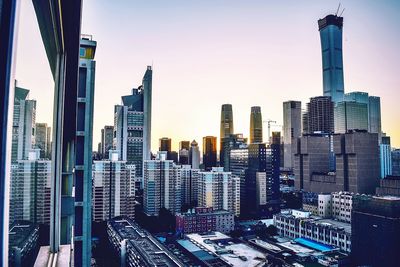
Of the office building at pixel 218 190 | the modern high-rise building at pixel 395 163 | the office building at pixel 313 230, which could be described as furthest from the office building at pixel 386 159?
the office building at pixel 218 190

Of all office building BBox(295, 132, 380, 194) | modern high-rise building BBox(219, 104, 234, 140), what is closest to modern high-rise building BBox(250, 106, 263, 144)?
modern high-rise building BBox(219, 104, 234, 140)

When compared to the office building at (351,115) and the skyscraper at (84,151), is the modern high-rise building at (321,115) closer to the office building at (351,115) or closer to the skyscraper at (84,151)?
the office building at (351,115)

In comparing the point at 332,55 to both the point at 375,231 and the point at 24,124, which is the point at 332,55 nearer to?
the point at 375,231

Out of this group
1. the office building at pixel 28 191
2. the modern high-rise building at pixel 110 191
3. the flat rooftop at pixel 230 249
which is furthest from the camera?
the modern high-rise building at pixel 110 191

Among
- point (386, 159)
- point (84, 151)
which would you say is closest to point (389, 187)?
point (386, 159)

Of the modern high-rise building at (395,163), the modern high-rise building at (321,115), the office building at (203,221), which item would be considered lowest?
the office building at (203,221)
